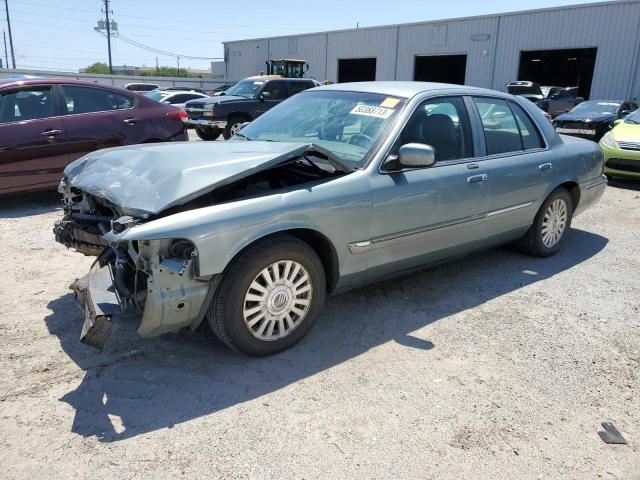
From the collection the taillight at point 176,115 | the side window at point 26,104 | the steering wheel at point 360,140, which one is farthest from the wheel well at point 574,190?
the side window at point 26,104

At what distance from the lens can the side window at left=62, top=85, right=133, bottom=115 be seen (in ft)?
22.3

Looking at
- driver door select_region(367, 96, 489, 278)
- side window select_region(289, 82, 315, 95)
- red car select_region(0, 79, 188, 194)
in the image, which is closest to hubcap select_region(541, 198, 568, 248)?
driver door select_region(367, 96, 489, 278)

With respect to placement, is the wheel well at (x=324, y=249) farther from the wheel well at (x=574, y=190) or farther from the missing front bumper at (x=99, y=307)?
the wheel well at (x=574, y=190)

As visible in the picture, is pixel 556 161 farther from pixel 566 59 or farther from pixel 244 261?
pixel 566 59

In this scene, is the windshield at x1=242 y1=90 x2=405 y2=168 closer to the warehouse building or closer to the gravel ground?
the gravel ground

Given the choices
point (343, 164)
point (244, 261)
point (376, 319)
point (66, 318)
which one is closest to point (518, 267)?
point (376, 319)

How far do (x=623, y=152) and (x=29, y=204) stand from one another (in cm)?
953

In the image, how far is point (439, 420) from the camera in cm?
280

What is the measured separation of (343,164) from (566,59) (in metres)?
36.8

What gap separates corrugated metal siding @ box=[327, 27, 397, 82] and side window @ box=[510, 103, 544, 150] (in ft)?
96.4

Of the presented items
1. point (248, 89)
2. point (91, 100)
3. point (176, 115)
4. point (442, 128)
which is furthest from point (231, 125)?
point (442, 128)

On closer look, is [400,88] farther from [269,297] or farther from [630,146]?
[630,146]

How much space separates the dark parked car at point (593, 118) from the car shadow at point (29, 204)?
1401cm

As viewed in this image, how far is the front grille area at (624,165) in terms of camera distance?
9148 mm
